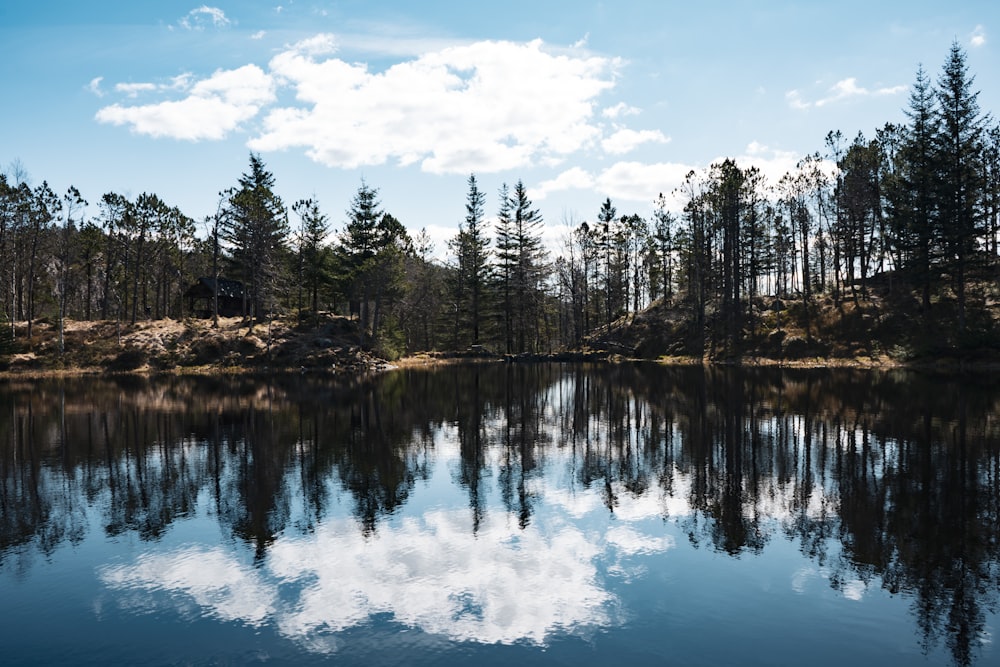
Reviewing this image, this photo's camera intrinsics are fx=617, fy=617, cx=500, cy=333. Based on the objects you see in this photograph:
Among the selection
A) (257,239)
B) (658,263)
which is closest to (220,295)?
(257,239)

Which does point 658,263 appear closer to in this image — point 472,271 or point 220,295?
point 472,271

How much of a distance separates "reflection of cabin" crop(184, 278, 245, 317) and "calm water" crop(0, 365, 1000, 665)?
47536mm

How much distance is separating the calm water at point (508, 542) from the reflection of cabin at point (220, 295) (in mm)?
47536

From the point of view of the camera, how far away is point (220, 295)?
73125 millimetres

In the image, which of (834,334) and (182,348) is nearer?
(182,348)

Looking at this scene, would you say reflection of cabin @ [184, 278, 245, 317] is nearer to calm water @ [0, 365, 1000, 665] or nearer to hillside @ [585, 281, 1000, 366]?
hillside @ [585, 281, 1000, 366]

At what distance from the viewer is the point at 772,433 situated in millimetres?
23344

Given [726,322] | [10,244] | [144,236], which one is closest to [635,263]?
[726,322]

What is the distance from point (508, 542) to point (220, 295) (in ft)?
228

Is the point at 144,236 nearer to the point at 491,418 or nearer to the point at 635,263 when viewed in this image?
the point at 491,418

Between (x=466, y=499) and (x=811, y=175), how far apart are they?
2911 inches

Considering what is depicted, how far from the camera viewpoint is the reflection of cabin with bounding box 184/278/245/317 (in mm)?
71812

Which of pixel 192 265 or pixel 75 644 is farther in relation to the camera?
pixel 192 265

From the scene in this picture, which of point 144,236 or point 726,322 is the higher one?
point 144,236
